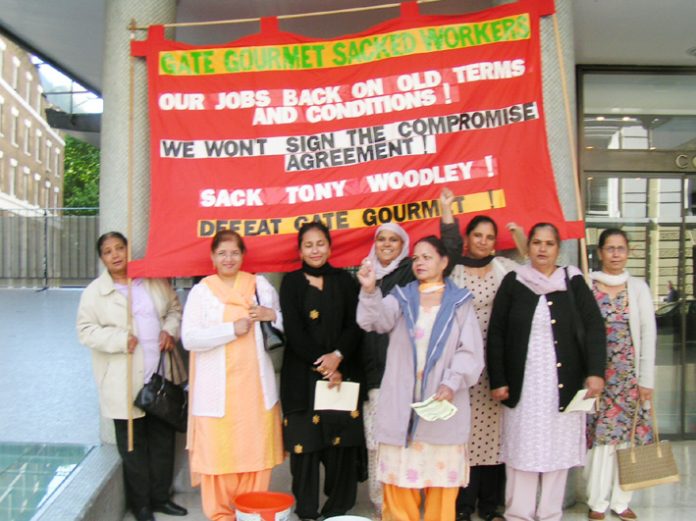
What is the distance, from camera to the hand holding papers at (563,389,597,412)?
3557 millimetres

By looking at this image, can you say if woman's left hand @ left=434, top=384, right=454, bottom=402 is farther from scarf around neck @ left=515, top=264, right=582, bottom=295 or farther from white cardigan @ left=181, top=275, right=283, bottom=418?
white cardigan @ left=181, top=275, right=283, bottom=418

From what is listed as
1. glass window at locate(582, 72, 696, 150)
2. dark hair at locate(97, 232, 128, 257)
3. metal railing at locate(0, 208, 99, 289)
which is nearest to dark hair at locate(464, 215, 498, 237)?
dark hair at locate(97, 232, 128, 257)

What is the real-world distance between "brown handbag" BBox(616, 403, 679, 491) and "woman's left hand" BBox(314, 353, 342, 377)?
1729mm

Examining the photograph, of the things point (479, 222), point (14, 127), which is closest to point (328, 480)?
point (479, 222)

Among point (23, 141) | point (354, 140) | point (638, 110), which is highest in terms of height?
point (23, 141)

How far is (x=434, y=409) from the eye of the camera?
3225 millimetres

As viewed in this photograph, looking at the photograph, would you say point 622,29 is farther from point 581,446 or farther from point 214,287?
point 214,287

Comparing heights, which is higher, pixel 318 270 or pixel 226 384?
pixel 318 270

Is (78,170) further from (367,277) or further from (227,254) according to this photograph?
(367,277)

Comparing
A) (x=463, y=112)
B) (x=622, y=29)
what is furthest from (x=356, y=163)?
(x=622, y=29)

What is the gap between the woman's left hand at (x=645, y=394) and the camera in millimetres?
3893

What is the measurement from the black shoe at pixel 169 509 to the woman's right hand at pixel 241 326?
4.12ft

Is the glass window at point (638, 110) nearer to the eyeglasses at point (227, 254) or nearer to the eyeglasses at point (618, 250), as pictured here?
the eyeglasses at point (618, 250)

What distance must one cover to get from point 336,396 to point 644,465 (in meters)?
1.82
